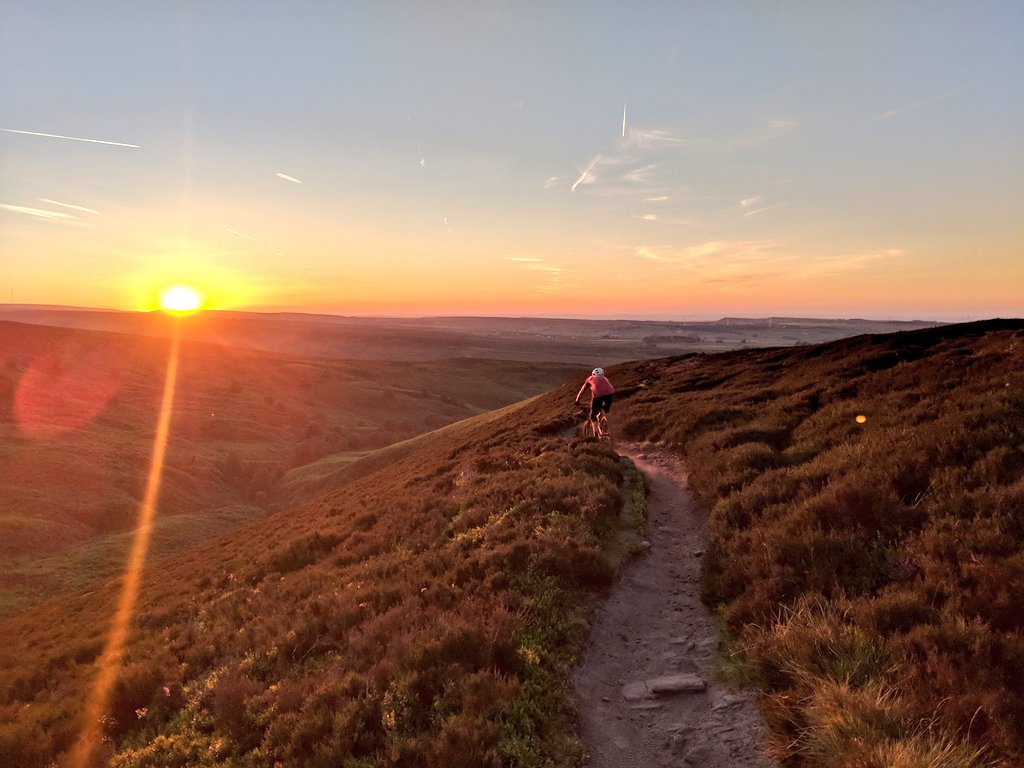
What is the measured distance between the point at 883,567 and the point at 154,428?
9336 centimetres

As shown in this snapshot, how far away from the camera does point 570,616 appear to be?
8.27 meters

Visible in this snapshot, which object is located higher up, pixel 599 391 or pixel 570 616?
pixel 599 391

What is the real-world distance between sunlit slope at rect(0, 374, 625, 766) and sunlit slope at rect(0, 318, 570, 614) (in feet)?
83.2

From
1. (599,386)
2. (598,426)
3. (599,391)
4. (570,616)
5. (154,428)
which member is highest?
(599,386)

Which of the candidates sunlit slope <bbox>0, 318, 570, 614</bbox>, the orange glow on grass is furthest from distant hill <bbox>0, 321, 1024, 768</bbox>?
sunlit slope <bbox>0, 318, 570, 614</bbox>

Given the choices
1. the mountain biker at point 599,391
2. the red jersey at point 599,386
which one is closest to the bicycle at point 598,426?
the mountain biker at point 599,391

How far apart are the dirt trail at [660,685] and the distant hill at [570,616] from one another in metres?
0.38

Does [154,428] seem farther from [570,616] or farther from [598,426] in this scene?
[570,616]

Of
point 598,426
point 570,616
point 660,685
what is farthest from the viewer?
point 598,426

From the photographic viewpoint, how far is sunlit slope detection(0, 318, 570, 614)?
40.9m

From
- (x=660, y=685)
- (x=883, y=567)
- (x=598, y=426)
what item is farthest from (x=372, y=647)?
(x=598, y=426)

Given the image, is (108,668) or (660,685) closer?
(660,685)

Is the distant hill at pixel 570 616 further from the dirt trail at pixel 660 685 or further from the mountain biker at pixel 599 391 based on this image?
the mountain biker at pixel 599 391

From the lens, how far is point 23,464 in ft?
168
